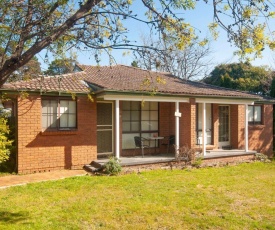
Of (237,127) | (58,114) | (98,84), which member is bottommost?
(237,127)

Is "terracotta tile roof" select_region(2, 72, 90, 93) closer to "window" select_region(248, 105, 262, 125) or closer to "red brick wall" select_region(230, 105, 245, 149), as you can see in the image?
"red brick wall" select_region(230, 105, 245, 149)

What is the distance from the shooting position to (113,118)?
1282 cm

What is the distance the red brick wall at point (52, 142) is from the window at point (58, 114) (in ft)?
0.84

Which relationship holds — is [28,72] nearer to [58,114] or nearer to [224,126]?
[58,114]

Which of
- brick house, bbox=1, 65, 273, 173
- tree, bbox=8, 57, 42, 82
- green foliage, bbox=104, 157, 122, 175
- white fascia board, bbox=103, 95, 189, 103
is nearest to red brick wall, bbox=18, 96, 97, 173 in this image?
brick house, bbox=1, 65, 273, 173

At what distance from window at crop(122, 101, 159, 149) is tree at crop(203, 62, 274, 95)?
1192cm

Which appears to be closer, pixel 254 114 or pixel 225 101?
pixel 225 101

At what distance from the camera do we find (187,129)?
13336 millimetres

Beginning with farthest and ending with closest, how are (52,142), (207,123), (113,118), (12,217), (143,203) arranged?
(207,123) → (113,118) → (52,142) → (143,203) → (12,217)

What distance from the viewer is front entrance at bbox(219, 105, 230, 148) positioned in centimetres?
1592

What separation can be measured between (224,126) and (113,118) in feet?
22.5


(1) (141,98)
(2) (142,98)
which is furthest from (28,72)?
(1) (141,98)

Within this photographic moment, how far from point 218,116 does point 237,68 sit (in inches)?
524

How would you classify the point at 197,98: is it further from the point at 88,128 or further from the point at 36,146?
the point at 36,146
